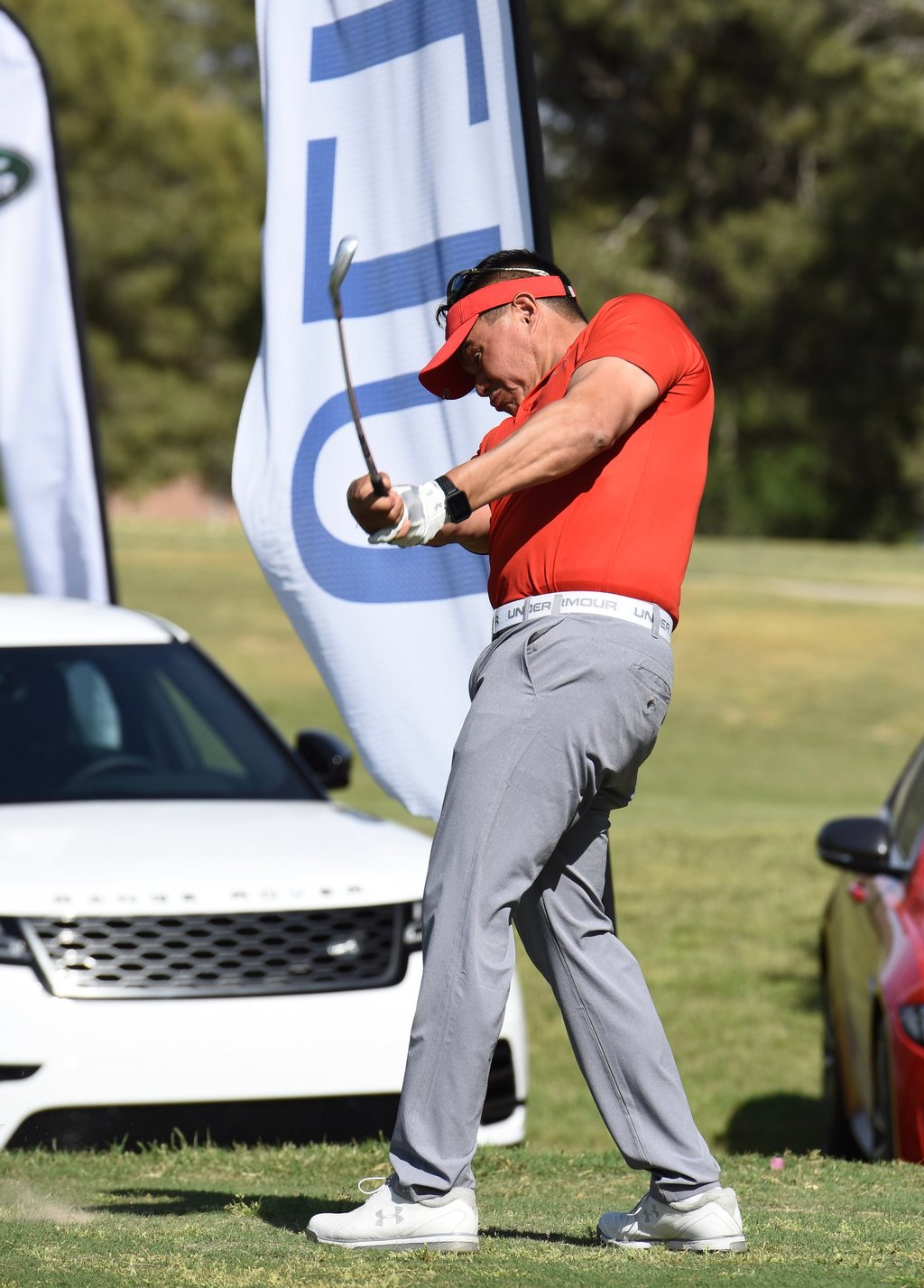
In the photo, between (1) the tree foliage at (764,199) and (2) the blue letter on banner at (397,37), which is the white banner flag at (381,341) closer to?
(2) the blue letter on banner at (397,37)

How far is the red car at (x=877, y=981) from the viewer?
480 centimetres

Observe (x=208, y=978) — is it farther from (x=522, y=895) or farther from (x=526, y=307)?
(x=526, y=307)

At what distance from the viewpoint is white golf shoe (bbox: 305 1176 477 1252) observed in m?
3.39

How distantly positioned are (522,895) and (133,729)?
3.53 meters

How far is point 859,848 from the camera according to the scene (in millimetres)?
5566

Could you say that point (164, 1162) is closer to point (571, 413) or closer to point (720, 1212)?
point (720, 1212)

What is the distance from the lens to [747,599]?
28.5 meters

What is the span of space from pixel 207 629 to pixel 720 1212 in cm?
2267

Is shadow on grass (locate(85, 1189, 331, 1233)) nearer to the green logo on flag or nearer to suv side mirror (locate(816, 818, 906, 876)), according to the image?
suv side mirror (locate(816, 818, 906, 876))

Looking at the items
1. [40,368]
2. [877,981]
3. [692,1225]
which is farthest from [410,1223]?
[40,368]

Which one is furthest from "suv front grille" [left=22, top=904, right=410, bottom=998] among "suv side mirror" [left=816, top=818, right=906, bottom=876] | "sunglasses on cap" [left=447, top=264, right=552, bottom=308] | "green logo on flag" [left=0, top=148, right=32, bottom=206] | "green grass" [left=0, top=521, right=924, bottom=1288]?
"green logo on flag" [left=0, top=148, right=32, bottom=206]

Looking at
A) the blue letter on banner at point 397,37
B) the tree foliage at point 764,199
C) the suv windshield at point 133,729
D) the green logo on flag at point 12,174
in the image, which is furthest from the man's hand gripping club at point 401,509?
the tree foliage at point 764,199

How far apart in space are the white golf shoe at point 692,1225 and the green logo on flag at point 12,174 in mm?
7315

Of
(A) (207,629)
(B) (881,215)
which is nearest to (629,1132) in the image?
(A) (207,629)
